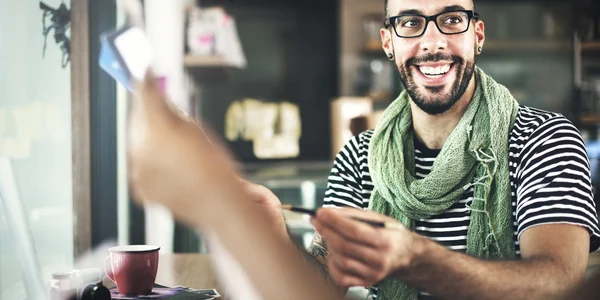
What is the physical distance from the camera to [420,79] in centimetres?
143

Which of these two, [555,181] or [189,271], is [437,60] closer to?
[555,181]

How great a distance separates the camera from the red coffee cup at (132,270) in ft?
3.64

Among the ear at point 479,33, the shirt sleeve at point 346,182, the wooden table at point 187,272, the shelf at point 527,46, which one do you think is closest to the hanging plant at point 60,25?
the wooden table at point 187,272

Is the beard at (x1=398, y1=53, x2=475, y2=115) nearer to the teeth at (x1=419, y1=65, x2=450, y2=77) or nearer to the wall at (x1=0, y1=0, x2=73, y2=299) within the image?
the teeth at (x1=419, y1=65, x2=450, y2=77)

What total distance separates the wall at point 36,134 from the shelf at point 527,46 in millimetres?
3514

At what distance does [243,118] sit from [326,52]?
0.70 metres

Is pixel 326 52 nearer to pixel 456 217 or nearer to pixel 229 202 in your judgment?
pixel 456 217

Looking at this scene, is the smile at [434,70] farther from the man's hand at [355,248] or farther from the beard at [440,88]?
the man's hand at [355,248]

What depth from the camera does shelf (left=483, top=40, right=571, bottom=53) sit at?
14.9 ft

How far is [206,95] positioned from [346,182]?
2.81 m

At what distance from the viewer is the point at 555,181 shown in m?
1.18

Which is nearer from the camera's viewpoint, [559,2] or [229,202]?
[229,202]

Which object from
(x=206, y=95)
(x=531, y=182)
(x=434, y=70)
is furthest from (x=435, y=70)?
(x=206, y=95)

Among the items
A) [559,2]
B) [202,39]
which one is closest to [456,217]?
[202,39]
